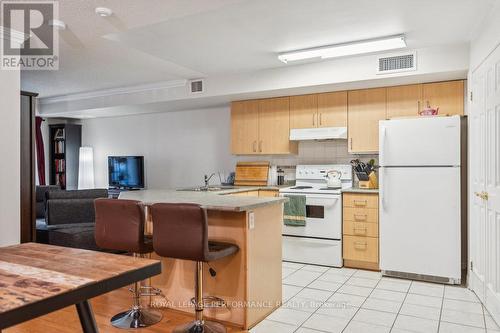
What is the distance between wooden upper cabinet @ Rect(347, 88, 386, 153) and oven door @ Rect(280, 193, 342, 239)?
73 cm

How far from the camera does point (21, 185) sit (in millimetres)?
3314

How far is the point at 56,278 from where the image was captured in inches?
52.7

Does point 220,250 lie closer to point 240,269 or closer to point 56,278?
point 240,269

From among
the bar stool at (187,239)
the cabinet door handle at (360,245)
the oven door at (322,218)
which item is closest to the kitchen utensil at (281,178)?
the oven door at (322,218)

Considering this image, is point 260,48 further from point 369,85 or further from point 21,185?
point 21,185

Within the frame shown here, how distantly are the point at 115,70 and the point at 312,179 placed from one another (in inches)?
118

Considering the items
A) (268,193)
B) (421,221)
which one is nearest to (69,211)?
(268,193)

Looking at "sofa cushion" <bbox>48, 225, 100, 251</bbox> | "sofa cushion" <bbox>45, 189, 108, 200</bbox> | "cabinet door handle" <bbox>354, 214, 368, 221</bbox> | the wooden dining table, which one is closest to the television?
"sofa cushion" <bbox>45, 189, 108, 200</bbox>

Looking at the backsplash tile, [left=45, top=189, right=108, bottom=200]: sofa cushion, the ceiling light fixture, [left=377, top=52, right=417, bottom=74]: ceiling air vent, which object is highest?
the ceiling light fixture

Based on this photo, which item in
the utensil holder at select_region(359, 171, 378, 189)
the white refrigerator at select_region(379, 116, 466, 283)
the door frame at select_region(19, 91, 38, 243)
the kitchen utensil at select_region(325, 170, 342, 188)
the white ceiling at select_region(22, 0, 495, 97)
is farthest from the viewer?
the kitchen utensil at select_region(325, 170, 342, 188)

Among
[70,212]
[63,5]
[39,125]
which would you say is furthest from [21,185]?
[39,125]

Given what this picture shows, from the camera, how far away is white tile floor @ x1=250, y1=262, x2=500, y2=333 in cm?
272

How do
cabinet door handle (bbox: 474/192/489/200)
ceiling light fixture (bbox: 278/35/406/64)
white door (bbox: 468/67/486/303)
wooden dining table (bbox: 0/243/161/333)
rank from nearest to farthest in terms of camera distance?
wooden dining table (bbox: 0/243/161/333)
cabinet door handle (bbox: 474/192/489/200)
white door (bbox: 468/67/486/303)
ceiling light fixture (bbox: 278/35/406/64)

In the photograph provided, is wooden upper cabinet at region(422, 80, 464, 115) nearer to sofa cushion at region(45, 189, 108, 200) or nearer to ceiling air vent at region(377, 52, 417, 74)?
ceiling air vent at region(377, 52, 417, 74)
